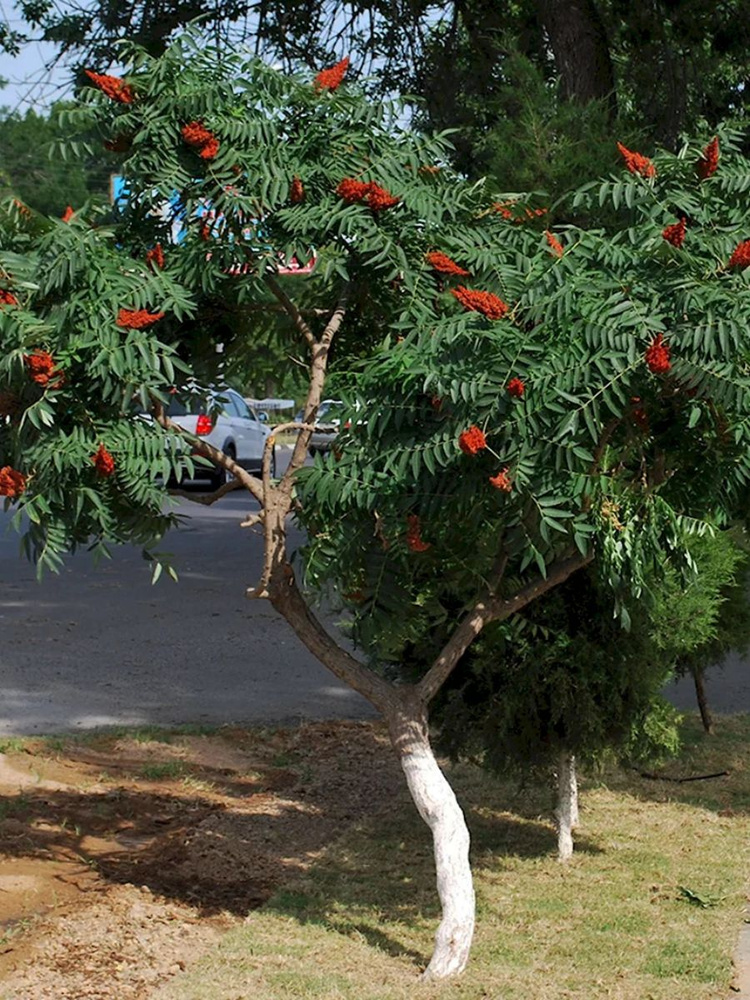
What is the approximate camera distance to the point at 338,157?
5121 mm

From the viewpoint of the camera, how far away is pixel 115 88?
16.2ft

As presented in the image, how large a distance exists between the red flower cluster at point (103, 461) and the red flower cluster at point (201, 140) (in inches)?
41.3

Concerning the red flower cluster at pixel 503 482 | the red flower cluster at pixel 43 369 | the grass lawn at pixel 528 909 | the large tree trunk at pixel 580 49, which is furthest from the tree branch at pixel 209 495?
the large tree trunk at pixel 580 49

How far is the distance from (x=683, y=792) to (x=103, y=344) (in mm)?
4670

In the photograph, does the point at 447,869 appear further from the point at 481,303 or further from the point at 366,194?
the point at 366,194

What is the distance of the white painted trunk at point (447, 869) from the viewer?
16.5 feet

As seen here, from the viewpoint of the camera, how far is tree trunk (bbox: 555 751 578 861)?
6574 mm

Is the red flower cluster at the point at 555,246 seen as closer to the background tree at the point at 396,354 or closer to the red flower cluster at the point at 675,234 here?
the background tree at the point at 396,354

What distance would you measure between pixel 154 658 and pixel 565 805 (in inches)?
199

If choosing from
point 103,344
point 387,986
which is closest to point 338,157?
point 103,344

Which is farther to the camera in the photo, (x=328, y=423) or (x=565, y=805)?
(x=565, y=805)

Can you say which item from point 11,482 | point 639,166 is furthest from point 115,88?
point 639,166

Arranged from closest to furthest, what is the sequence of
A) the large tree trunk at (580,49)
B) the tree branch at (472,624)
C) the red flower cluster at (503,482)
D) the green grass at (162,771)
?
the red flower cluster at (503,482) < the tree branch at (472,624) < the green grass at (162,771) < the large tree trunk at (580,49)

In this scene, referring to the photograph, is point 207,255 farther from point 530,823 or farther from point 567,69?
point 567,69
